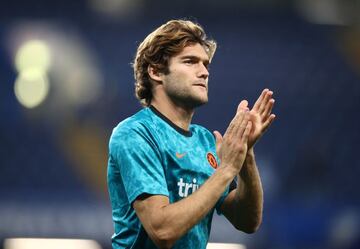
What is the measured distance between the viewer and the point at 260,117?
267 centimetres

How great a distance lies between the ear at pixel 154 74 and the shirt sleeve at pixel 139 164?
0.37 m

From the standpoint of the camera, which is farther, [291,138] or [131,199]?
[291,138]

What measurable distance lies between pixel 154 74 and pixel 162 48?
0.12 m

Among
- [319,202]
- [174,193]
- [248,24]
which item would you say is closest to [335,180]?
[319,202]

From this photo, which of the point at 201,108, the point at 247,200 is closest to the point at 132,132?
the point at 247,200

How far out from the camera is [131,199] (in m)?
2.49

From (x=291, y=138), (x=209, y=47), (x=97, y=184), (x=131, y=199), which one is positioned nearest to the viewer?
(x=131, y=199)

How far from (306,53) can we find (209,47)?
3933 mm

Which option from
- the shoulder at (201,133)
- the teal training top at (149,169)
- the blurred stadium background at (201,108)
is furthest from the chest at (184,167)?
the blurred stadium background at (201,108)

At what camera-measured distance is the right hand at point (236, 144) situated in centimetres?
251

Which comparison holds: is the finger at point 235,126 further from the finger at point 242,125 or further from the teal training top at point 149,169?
the teal training top at point 149,169

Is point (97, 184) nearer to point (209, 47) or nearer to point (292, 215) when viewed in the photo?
point (292, 215)

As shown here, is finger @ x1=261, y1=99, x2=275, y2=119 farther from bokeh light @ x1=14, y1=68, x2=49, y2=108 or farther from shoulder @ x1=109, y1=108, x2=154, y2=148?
bokeh light @ x1=14, y1=68, x2=49, y2=108

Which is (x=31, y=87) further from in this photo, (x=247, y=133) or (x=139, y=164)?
(x=247, y=133)
